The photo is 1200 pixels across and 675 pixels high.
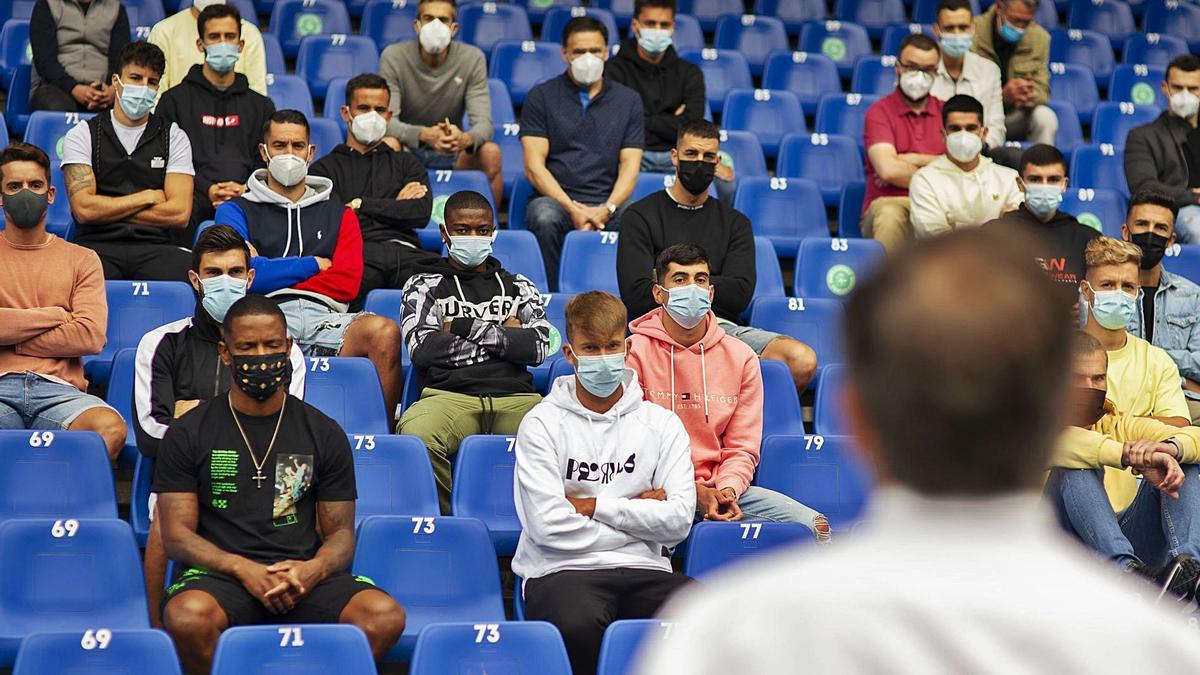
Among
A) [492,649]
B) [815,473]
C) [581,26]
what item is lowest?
[492,649]

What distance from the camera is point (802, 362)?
18.2 ft

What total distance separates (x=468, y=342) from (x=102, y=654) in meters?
1.99

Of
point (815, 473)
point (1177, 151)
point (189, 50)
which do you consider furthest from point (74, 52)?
point (1177, 151)

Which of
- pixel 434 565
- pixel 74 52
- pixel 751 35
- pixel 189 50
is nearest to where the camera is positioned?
pixel 434 565

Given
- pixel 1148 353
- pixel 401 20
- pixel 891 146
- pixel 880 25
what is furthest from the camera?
pixel 880 25

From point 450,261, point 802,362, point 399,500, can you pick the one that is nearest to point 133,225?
point 450,261

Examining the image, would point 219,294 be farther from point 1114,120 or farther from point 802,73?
point 1114,120

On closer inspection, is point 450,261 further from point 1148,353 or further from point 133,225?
point 1148,353

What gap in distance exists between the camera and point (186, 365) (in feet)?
15.5

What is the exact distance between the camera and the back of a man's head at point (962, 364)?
0.95 m

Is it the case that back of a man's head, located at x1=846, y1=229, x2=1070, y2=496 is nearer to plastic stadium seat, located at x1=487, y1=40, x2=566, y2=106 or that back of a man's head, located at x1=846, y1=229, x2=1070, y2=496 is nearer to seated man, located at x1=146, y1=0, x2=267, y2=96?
seated man, located at x1=146, y1=0, x2=267, y2=96

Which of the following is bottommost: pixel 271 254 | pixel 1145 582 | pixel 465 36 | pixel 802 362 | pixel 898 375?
pixel 1145 582

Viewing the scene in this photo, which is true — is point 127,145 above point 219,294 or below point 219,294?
above

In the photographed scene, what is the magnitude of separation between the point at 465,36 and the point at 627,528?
4885 mm
